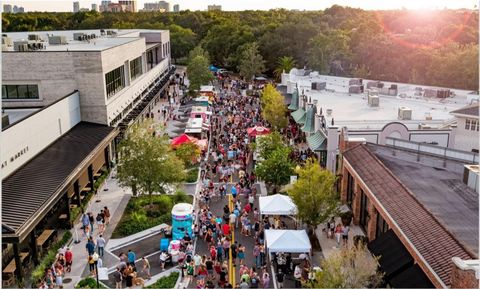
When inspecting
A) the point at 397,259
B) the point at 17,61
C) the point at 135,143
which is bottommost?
the point at 397,259

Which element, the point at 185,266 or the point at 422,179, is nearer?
the point at 185,266

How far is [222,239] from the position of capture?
73.7 feet

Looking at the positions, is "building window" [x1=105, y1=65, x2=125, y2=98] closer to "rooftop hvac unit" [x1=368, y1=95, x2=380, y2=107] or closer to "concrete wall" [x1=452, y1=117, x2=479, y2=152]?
"rooftop hvac unit" [x1=368, y1=95, x2=380, y2=107]

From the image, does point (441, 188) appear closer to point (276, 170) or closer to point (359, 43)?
point (276, 170)

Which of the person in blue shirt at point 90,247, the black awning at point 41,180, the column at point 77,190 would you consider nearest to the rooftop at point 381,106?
the black awning at point 41,180

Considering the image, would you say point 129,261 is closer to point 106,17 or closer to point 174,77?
point 174,77

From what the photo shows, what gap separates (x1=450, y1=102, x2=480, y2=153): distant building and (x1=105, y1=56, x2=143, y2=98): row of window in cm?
2439

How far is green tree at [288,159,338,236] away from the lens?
22234 millimetres

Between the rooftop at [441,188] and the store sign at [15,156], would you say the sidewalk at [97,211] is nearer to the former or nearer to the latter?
the store sign at [15,156]

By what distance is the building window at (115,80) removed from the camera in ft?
119

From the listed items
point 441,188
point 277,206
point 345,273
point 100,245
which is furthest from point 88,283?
point 441,188

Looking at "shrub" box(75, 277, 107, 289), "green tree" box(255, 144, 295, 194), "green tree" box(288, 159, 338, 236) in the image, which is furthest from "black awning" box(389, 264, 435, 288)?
"green tree" box(255, 144, 295, 194)

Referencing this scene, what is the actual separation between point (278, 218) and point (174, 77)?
193ft

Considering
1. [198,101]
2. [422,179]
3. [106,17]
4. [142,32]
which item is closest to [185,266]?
[422,179]
